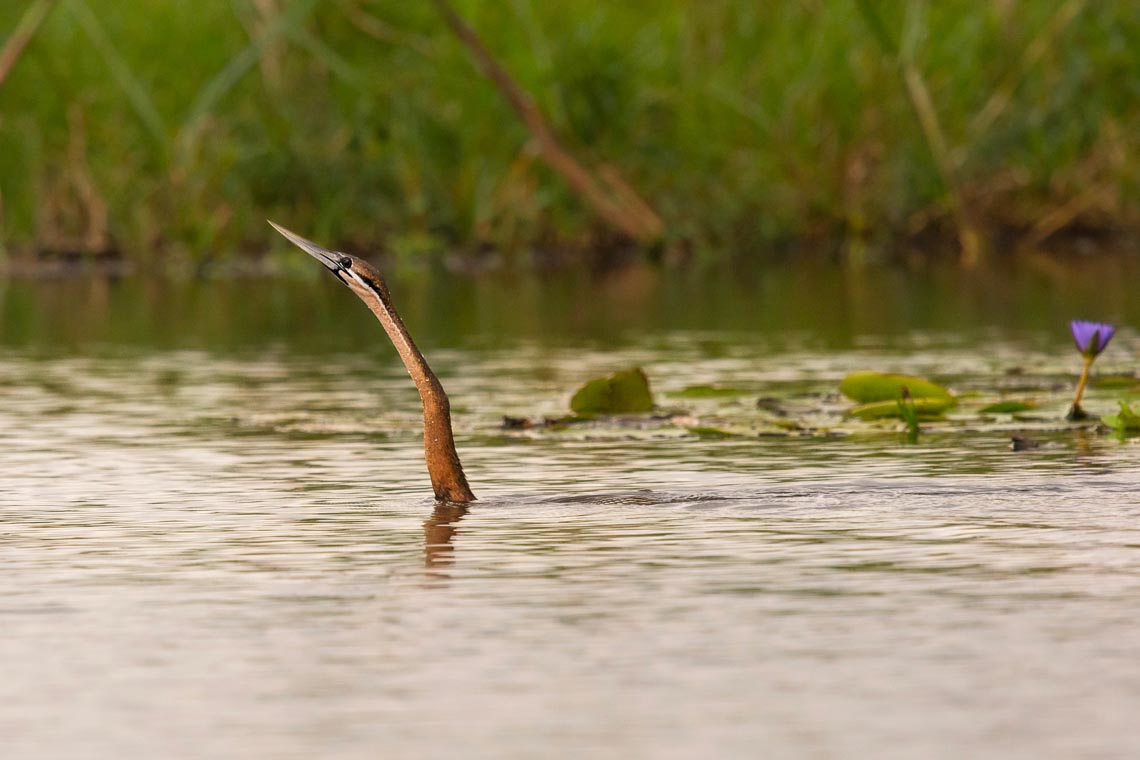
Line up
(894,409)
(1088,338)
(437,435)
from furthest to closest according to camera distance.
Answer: (894,409)
(1088,338)
(437,435)

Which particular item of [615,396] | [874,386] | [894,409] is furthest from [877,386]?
[615,396]

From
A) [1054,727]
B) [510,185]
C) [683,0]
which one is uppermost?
[683,0]

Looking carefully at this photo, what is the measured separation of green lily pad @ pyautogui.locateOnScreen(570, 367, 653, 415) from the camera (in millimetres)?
12195

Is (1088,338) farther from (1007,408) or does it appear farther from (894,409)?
(894,409)

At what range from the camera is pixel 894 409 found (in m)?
11.8

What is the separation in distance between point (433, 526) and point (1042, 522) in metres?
1.86

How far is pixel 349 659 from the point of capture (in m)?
6.45

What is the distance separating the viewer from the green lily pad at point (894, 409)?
11.8 meters

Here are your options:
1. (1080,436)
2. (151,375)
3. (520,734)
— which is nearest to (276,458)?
(1080,436)

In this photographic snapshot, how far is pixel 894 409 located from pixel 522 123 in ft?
49.6

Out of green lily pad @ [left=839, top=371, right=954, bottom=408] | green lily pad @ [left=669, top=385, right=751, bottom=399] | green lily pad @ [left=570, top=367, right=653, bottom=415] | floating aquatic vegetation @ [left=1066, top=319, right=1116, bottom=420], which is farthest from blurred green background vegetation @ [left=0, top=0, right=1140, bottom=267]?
floating aquatic vegetation @ [left=1066, top=319, right=1116, bottom=420]

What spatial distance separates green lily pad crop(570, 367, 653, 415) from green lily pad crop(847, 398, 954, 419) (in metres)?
0.89

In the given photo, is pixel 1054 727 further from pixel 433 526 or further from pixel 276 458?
pixel 276 458

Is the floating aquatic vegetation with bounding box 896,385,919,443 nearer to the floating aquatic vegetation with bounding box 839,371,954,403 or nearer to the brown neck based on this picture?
the floating aquatic vegetation with bounding box 839,371,954,403
